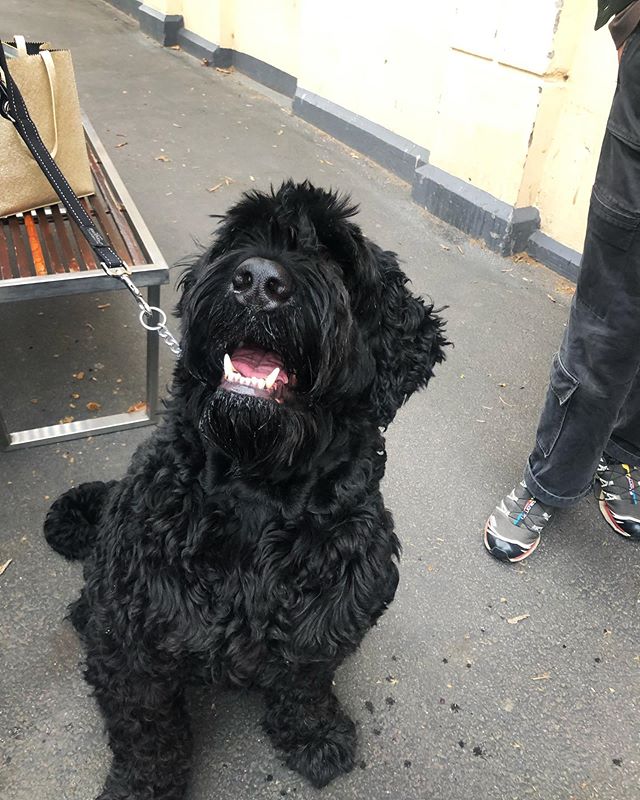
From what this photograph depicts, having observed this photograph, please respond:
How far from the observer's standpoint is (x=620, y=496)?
2.84m

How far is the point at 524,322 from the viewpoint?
4.08 meters

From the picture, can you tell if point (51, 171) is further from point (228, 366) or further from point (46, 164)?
point (228, 366)

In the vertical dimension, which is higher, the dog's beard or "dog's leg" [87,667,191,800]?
the dog's beard

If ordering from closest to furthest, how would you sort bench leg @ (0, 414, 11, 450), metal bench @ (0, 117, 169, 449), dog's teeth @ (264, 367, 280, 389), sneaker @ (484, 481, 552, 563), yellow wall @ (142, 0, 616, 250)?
dog's teeth @ (264, 367, 280, 389), metal bench @ (0, 117, 169, 449), sneaker @ (484, 481, 552, 563), bench leg @ (0, 414, 11, 450), yellow wall @ (142, 0, 616, 250)

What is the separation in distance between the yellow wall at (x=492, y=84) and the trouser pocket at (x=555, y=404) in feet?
7.35

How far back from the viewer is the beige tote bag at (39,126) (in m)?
2.46

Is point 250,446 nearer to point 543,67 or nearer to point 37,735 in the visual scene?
point 37,735

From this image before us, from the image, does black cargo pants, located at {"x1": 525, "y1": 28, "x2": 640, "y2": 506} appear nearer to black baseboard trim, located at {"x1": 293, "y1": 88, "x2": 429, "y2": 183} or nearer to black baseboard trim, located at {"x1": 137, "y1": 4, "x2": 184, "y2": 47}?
black baseboard trim, located at {"x1": 293, "y1": 88, "x2": 429, "y2": 183}

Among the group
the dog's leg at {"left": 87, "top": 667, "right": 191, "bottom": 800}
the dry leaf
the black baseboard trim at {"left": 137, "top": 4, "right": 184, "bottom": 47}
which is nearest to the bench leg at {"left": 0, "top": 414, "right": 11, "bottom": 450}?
the dog's leg at {"left": 87, "top": 667, "right": 191, "bottom": 800}

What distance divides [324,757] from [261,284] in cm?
139

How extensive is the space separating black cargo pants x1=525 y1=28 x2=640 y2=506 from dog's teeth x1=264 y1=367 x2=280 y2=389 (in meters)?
1.29

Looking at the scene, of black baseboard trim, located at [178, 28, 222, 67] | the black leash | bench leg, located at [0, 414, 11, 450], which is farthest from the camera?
black baseboard trim, located at [178, 28, 222, 67]

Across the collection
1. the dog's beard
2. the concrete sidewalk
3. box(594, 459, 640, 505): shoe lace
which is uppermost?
the dog's beard

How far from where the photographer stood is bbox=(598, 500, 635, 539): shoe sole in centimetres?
279
